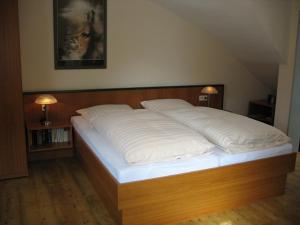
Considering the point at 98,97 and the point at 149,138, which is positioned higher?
the point at 98,97

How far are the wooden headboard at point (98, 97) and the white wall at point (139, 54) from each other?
95mm

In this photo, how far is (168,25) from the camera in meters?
4.13

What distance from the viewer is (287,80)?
3.88 m

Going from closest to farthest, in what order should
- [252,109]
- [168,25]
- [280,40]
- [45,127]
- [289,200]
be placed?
[289,200]
[45,127]
[280,40]
[168,25]
[252,109]

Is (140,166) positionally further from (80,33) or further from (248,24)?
(248,24)

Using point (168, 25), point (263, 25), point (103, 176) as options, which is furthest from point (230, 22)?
point (103, 176)

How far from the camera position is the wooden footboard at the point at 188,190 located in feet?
7.42

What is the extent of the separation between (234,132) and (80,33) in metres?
2.11

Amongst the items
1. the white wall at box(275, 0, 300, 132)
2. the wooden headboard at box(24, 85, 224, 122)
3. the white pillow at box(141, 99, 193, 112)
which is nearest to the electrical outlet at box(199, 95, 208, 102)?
the wooden headboard at box(24, 85, 224, 122)

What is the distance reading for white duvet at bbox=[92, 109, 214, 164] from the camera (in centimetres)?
233

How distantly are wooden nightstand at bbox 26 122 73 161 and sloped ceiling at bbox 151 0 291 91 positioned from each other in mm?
1962

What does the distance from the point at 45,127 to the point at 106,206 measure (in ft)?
4.10

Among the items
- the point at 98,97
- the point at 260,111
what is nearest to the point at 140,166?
the point at 98,97

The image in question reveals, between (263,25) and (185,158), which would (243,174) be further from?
(263,25)
